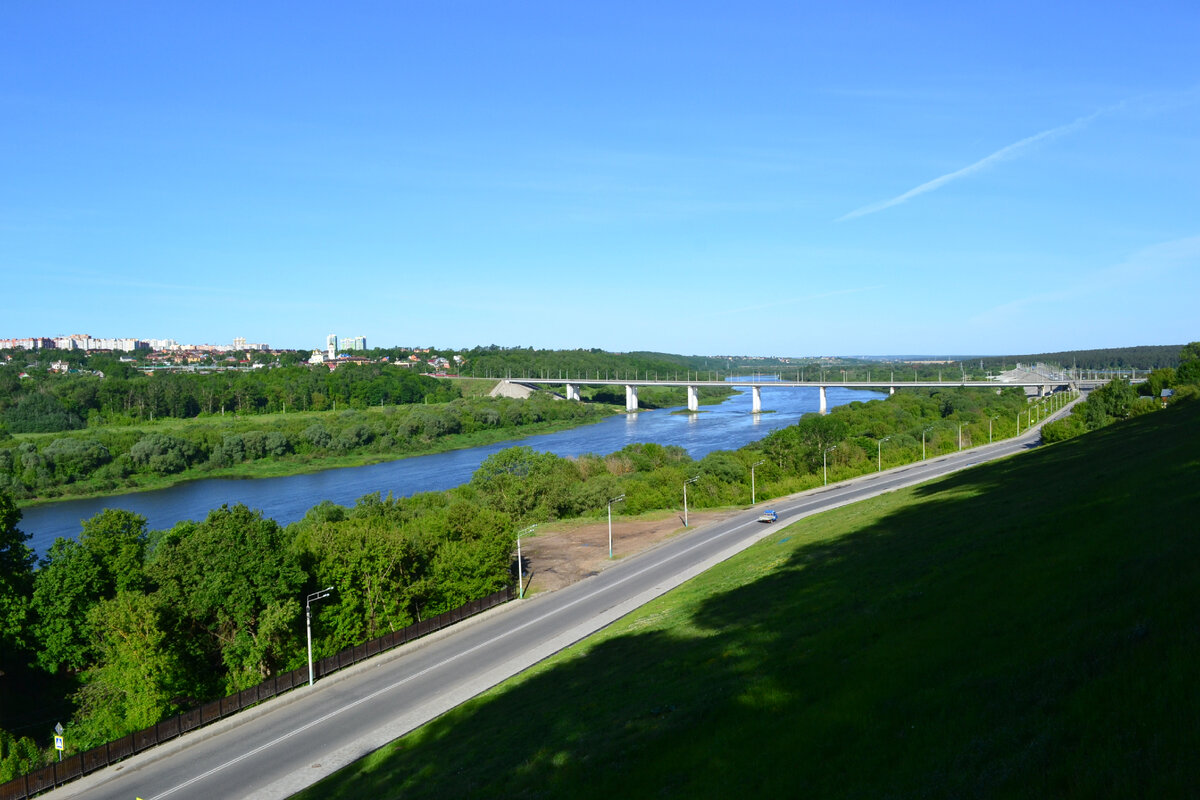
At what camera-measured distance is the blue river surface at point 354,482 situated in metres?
64.6

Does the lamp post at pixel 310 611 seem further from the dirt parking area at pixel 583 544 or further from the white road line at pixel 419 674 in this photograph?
the dirt parking area at pixel 583 544

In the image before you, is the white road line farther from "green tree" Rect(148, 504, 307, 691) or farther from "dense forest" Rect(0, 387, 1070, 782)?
"green tree" Rect(148, 504, 307, 691)

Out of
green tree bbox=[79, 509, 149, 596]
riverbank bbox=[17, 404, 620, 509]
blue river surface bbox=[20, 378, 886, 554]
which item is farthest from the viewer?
riverbank bbox=[17, 404, 620, 509]

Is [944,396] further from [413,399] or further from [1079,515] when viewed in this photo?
[1079,515]

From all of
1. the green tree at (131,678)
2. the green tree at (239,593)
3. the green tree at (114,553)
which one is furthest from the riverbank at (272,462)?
the green tree at (131,678)

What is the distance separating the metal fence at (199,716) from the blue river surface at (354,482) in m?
23.7

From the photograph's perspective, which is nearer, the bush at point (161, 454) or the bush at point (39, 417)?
the bush at point (161, 454)

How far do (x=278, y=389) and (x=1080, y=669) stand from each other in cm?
14649


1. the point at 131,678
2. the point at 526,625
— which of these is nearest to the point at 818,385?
the point at 526,625

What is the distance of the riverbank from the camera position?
253 feet

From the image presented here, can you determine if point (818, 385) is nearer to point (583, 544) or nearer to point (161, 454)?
point (161, 454)

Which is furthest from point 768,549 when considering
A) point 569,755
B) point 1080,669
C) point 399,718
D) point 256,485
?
point 256,485

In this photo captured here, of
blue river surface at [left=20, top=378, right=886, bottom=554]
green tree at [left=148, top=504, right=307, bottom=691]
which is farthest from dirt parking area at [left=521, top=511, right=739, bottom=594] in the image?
blue river surface at [left=20, top=378, right=886, bottom=554]

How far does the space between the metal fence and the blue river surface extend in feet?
77.8
